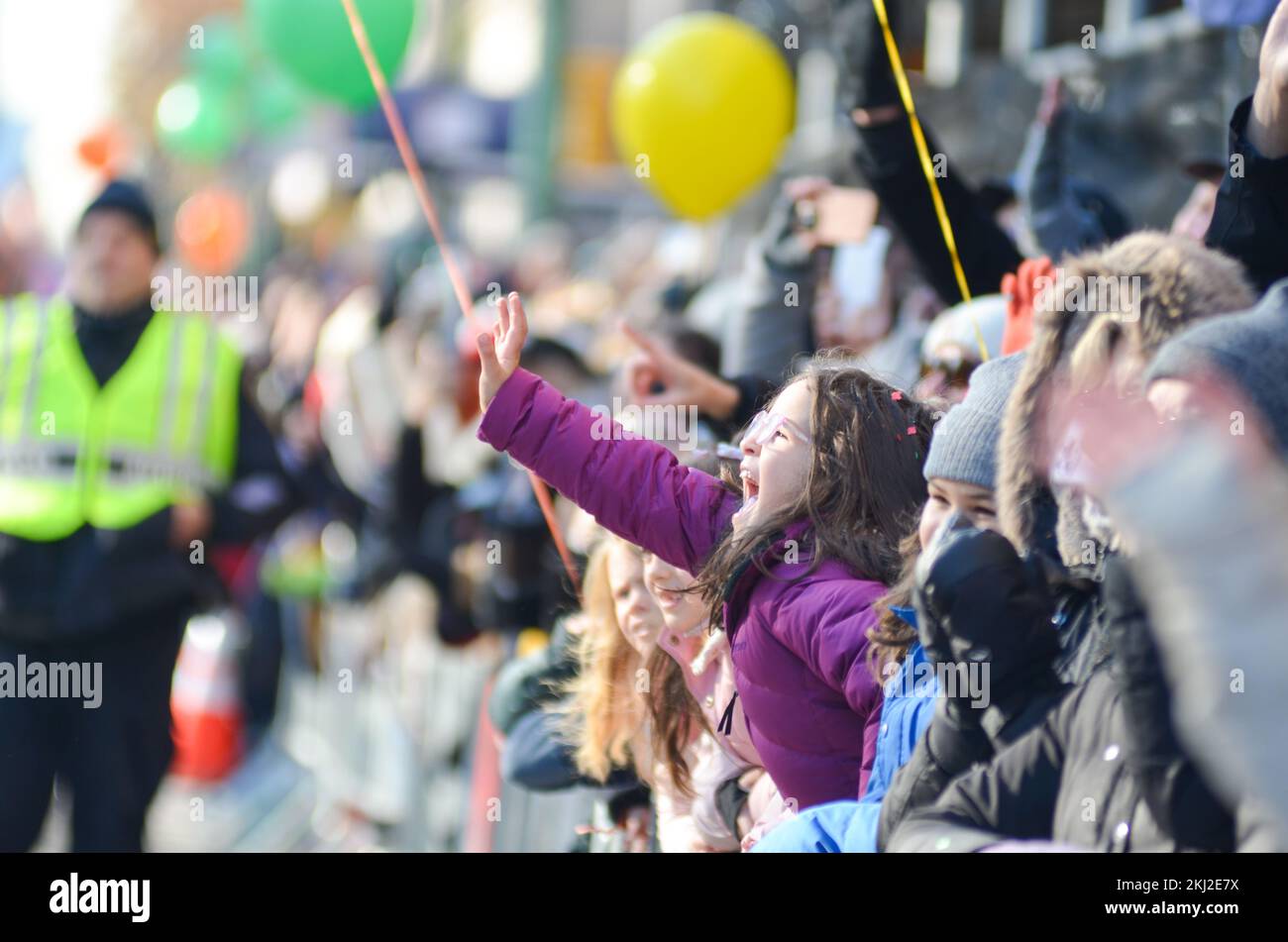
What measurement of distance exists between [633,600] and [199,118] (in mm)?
11369

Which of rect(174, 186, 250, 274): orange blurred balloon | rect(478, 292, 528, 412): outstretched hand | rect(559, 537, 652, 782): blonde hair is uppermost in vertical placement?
rect(174, 186, 250, 274): orange blurred balloon

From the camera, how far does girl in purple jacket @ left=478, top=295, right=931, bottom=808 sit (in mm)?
2953

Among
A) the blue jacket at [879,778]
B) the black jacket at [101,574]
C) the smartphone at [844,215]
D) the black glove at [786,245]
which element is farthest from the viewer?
the black jacket at [101,574]

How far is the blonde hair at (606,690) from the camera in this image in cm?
386

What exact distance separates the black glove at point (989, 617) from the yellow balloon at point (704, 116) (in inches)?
190

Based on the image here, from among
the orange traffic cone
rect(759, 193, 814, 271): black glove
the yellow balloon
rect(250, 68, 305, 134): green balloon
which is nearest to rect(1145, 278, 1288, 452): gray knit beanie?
rect(759, 193, 814, 271): black glove

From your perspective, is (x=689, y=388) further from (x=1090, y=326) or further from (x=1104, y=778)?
(x=1104, y=778)

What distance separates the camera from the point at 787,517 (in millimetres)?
3025

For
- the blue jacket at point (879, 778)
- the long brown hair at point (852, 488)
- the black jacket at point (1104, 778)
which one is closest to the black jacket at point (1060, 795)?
the black jacket at point (1104, 778)

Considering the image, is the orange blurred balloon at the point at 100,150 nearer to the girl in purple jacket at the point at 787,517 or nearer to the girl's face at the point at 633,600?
the girl's face at the point at 633,600

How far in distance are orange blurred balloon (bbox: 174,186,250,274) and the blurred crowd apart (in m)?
6.17

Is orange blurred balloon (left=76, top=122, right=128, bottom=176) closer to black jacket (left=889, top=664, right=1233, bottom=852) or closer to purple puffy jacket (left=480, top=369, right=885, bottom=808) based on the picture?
purple puffy jacket (left=480, top=369, right=885, bottom=808)

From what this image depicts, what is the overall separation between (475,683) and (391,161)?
11.2m
